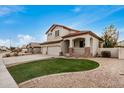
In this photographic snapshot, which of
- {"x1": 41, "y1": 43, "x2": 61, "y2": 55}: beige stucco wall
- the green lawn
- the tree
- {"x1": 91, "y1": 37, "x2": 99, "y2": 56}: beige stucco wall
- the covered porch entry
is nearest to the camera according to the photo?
the green lawn

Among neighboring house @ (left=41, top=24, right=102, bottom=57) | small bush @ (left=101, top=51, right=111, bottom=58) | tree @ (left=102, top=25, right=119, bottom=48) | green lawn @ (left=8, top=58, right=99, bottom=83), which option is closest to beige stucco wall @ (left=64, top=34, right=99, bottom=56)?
neighboring house @ (left=41, top=24, right=102, bottom=57)

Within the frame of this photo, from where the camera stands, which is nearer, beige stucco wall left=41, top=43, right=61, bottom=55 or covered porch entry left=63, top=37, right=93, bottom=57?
covered porch entry left=63, top=37, right=93, bottom=57

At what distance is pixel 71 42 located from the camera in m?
22.2

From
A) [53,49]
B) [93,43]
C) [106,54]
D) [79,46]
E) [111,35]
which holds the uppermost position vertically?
[111,35]

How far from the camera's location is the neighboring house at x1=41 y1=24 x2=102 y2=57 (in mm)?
20206

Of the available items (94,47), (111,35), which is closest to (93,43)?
(94,47)

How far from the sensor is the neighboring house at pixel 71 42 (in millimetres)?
20206

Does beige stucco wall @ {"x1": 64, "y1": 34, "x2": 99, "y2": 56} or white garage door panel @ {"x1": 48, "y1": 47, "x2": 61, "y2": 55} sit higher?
beige stucco wall @ {"x1": 64, "y1": 34, "x2": 99, "y2": 56}

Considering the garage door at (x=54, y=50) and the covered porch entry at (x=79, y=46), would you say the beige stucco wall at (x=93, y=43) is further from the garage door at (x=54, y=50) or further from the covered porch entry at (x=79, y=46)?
the garage door at (x=54, y=50)

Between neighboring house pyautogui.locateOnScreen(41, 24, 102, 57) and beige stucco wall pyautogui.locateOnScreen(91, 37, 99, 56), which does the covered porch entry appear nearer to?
neighboring house pyautogui.locateOnScreen(41, 24, 102, 57)

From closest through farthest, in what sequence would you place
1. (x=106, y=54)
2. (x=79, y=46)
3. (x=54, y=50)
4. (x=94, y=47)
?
(x=106, y=54)
(x=94, y=47)
(x=79, y=46)
(x=54, y=50)

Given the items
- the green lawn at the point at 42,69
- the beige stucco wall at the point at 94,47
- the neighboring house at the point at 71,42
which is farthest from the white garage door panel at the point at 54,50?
the green lawn at the point at 42,69

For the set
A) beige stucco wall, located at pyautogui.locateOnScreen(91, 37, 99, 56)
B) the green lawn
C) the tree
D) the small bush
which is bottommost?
the green lawn

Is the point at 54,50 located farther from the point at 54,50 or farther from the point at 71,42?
the point at 71,42
